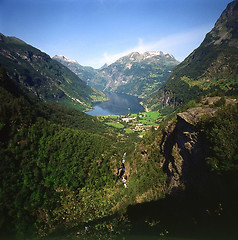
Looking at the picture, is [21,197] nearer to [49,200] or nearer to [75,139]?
[49,200]

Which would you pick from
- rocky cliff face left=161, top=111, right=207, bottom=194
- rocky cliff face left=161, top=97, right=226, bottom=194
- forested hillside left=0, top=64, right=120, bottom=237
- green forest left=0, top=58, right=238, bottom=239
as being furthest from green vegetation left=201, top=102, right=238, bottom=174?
forested hillside left=0, top=64, right=120, bottom=237

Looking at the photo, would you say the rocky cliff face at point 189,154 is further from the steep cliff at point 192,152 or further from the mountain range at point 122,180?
the mountain range at point 122,180

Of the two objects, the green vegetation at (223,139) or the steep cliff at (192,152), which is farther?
the steep cliff at (192,152)

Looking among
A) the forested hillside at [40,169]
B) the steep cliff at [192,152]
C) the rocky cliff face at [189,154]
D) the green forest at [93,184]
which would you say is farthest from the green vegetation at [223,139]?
the forested hillside at [40,169]

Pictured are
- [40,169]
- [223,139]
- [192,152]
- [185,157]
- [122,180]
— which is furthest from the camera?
[122,180]

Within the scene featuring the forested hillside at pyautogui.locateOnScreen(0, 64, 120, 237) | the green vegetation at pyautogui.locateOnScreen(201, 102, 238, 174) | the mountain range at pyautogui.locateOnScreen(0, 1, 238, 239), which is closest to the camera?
the green vegetation at pyautogui.locateOnScreen(201, 102, 238, 174)

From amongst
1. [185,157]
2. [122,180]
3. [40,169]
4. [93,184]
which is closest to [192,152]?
[185,157]

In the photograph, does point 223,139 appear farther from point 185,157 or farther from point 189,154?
point 185,157

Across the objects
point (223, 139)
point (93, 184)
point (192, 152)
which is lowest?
point (93, 184)

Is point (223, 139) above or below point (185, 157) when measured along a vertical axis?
above

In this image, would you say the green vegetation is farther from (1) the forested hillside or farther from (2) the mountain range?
(1) the forested hillside

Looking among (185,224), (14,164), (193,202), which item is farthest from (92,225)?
(14,164)
